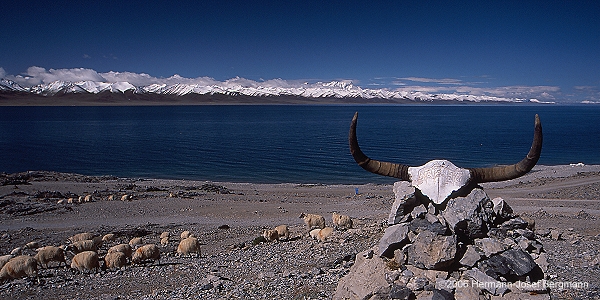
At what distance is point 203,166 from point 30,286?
4166 centimetres

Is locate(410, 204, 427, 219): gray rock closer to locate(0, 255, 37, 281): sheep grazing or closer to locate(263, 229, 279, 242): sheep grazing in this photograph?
locate(263, 229, 279, 242): sheep grazing

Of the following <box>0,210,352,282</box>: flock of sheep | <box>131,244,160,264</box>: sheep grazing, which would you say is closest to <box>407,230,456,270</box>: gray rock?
<box>0,210,352,282</box>: flock of sheep

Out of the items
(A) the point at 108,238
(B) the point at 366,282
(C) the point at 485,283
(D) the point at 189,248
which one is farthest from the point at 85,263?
(C) the point at 485,283

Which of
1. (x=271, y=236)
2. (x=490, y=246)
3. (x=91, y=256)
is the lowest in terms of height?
(x=271, y=236)

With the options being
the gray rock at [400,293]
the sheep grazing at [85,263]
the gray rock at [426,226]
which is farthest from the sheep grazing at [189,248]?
the gray rock at [426,226]

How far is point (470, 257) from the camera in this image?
5.50 metres

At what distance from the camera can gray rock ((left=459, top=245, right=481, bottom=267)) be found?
5445 millimetres

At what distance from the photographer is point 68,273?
13664mm

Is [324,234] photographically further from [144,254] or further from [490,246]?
[490,246]

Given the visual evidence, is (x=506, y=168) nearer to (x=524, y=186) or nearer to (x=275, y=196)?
(x=275, y=196)

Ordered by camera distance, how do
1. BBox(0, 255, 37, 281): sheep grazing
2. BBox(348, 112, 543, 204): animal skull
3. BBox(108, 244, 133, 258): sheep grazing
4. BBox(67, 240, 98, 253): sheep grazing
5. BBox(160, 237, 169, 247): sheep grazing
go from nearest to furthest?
BBox(348, 112, 543, 204): animal skull → BBox(0, 255, 37, 281): sheep grazing → BBox(108, 244, 133, 258): sheep grazing → BBox(67, 240, 98, 253): sheep grazing → BBox(160, 237, 169, 247): sheep grazing

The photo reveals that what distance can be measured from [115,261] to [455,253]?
12.1m

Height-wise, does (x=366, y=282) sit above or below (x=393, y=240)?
below

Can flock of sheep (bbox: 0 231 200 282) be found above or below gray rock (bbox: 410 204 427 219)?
below
